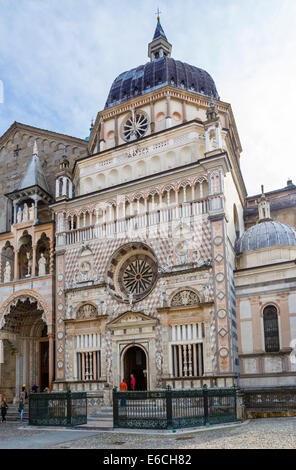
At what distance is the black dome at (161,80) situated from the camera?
33.6 metres

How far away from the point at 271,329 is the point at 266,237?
5312 mm

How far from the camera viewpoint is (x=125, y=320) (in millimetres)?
25922

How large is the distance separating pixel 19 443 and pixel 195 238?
13102 mm

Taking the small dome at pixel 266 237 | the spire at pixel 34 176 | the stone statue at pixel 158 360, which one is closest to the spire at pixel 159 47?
the spire at pixel 34 176

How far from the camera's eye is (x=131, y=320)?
2573cm

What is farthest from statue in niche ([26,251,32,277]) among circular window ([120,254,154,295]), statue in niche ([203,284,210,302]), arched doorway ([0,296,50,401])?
statue in niche ([203,284,210,302])

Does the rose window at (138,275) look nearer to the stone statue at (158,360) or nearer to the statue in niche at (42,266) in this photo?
the stone statue at (158,360)

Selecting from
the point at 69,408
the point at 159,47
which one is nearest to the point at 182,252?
the point at 69,408

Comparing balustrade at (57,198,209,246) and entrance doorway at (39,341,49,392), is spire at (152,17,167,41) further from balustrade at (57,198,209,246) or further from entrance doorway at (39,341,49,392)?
entrance doorway at (39,341,49,392)

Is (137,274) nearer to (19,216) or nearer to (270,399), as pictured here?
(270,399)

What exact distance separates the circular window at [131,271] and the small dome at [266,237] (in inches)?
207

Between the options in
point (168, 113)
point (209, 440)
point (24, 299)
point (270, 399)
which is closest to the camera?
point (209, 440)

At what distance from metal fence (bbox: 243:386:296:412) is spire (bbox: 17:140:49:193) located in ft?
64.1

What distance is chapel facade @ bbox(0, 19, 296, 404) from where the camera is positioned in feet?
78.9
